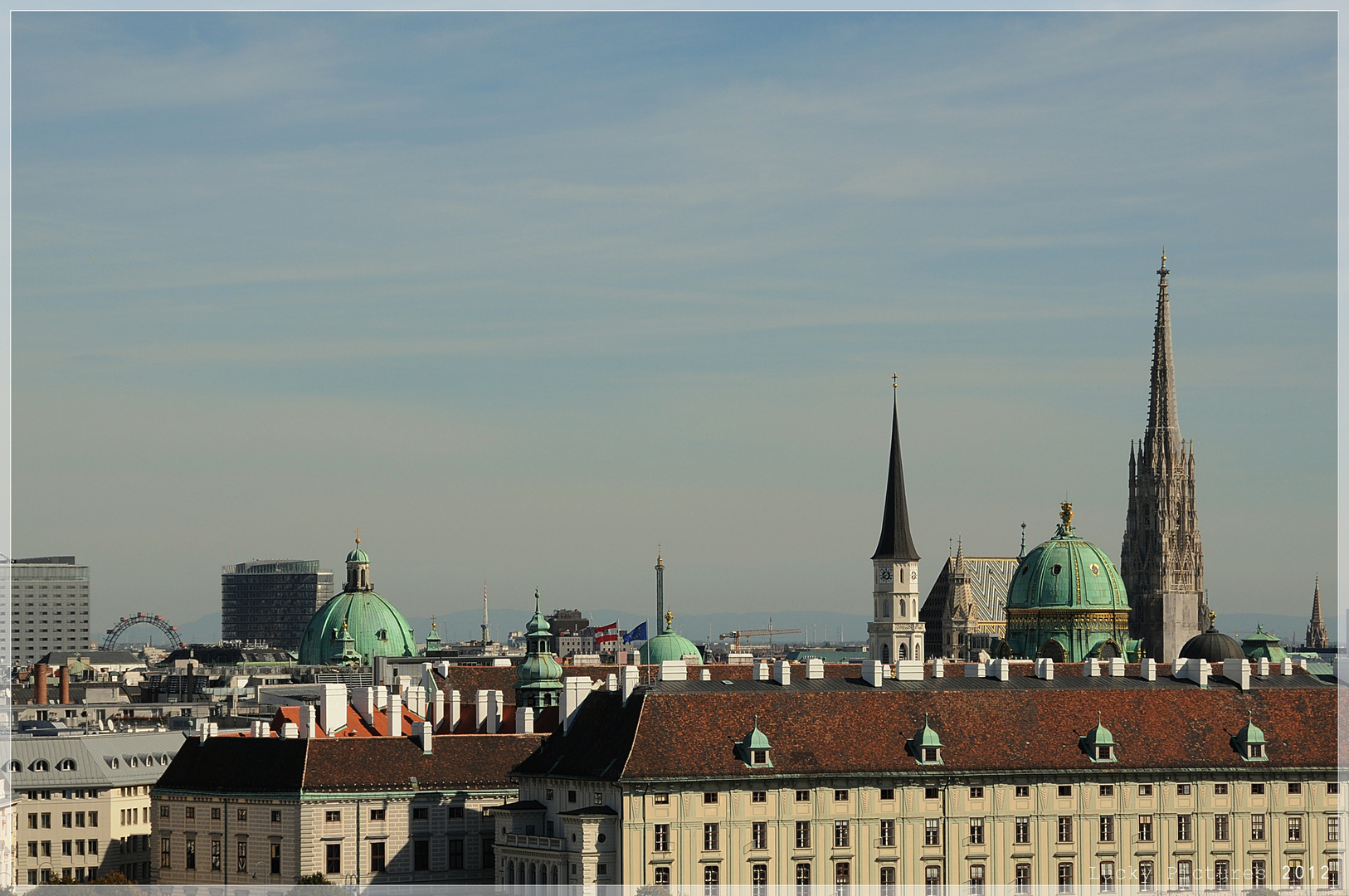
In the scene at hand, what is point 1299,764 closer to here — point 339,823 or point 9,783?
point 339,823

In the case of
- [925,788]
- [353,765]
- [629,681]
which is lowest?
[353,765]

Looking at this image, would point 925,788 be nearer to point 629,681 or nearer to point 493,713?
point 629,681

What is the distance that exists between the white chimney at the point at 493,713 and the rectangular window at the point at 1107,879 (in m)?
39.3

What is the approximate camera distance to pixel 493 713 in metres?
159

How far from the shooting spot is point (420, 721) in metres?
154

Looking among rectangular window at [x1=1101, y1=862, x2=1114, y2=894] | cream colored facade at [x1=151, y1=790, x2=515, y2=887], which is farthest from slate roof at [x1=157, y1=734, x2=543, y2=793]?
rectangular window at [x1=1101, y1=862, x2=1114, y2=894]

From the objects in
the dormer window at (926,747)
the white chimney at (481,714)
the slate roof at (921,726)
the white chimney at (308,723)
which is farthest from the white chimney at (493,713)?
the dormer window at (926,747)

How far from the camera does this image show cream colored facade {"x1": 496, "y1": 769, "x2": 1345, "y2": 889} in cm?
12688

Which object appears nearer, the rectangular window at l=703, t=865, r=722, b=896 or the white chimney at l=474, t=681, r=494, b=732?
the rectangular window at l=703, t=865, r=722, b=896

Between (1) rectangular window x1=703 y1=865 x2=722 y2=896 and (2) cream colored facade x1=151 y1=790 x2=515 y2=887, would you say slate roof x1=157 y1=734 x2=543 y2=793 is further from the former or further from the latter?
(1) rectangular window x1=703 y1=865 x2=722 y2=896

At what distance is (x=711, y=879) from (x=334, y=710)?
39730 millimetres

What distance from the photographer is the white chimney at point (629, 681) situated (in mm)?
134375

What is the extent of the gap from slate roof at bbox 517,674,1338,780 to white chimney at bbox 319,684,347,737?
24.0 m

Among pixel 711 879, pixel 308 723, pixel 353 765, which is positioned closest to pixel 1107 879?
pixel 711 879
